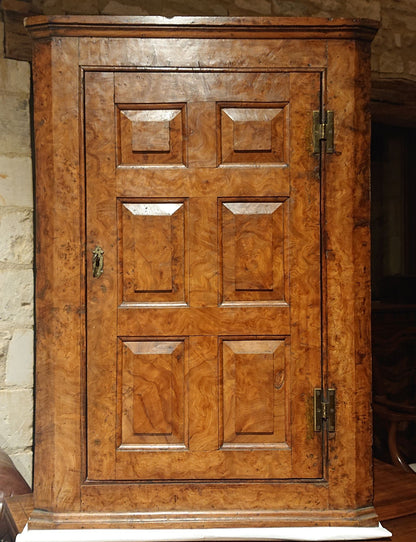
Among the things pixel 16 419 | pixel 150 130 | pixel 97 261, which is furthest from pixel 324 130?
pixel 16 419

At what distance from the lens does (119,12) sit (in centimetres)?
256

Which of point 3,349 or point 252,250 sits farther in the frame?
point 3,349

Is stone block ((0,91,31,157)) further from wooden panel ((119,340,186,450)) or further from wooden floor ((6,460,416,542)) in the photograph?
wooden floor ((6,460,416,542))

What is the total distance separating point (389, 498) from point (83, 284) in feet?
4.38

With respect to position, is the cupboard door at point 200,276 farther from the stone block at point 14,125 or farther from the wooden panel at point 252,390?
the stone block at point 14,125

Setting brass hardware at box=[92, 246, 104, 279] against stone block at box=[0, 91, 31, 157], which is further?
stone block at box=[0, 91, 31, 157]

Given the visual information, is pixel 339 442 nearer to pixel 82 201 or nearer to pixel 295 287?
pixel 295 287

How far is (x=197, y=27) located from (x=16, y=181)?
43.1 inches

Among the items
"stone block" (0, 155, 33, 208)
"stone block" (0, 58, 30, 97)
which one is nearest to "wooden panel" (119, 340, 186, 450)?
"stone block" (0, 155, 33, 208)

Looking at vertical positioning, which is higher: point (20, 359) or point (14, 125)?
point (14, 125)

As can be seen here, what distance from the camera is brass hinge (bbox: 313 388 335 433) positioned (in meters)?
1.87

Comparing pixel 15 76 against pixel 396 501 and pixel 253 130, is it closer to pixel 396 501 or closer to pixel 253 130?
pixel 253 130

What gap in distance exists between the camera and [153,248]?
1.89 m

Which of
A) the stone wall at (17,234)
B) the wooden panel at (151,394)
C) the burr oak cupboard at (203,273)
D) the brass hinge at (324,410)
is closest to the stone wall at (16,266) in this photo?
the stone wall at (17,234)
